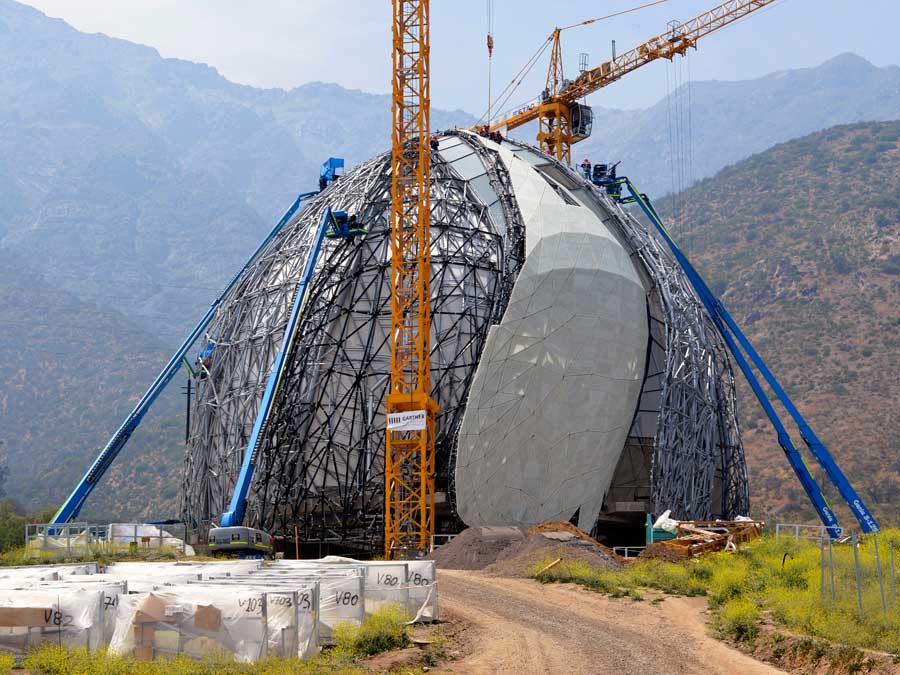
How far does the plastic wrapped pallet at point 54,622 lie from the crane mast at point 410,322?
23.0 m

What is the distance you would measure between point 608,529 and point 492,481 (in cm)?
738

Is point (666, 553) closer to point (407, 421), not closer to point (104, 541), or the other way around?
point (407, 421)

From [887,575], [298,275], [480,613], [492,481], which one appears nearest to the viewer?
[887,575]

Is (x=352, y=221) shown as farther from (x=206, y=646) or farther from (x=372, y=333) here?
(x=206, y=646)

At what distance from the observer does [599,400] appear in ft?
147

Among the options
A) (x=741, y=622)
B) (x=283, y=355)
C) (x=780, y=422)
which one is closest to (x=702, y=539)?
(x=741, y=622)

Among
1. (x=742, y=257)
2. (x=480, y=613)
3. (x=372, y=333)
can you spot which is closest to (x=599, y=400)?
(x=372, y=333)

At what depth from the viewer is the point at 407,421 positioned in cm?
4338

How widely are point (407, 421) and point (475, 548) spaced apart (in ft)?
23.0

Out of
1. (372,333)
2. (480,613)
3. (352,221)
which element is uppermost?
(352,221)

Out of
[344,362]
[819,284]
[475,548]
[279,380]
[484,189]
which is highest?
[819,284]

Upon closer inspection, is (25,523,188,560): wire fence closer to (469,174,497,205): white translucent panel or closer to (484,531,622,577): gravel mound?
(484,531,622,577): gravel mound

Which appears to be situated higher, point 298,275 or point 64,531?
point 298,275

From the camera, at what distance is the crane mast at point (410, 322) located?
4366 cm
